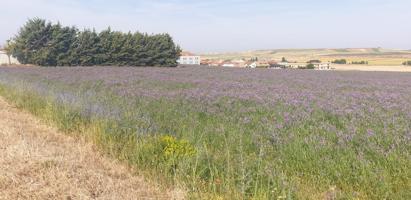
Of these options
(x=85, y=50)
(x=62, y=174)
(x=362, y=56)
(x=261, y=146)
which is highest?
(x=85, y=50)

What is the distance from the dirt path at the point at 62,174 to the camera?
388 centimetres

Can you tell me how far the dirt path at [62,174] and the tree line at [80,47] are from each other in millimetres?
41674

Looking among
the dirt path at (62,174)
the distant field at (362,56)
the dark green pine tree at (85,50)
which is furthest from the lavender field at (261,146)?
the distant field at (362,56)

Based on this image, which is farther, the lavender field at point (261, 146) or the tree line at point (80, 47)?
the tree line at point (80, 47)

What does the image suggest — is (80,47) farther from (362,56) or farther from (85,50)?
(362,56)

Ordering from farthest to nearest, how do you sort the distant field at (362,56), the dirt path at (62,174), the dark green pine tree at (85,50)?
1. the distant field at (362,56)
2. the dark green pine tree at (85,50)
3. the dirt path at (62,174)

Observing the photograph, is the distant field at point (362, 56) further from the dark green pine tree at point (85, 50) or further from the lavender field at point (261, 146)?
the lavender field at point (261, 146)

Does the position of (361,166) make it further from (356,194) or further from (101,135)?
(101,135)

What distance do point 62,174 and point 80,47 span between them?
4430 cm

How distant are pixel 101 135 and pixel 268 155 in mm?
2775

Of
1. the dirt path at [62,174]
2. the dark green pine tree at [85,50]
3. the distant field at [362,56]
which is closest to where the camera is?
the dirt path at [62,174]

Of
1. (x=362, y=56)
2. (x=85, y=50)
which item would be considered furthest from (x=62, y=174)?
(x=362, y=56)

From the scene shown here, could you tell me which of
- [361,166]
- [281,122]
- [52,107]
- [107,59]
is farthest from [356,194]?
[107,59]

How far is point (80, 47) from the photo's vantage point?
150 ft
